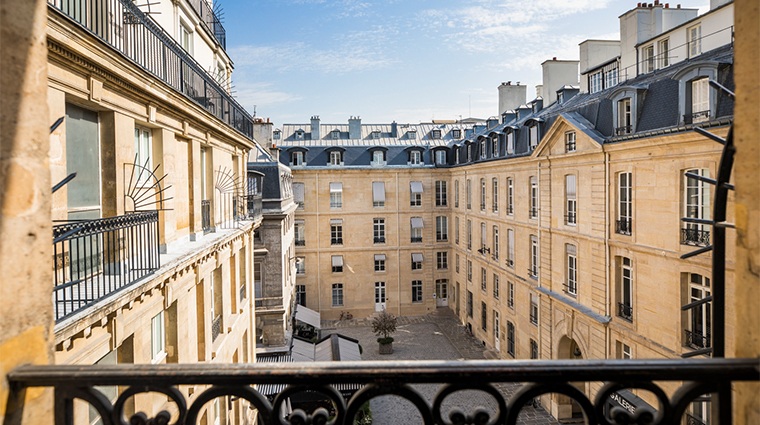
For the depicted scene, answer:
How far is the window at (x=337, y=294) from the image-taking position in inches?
1298

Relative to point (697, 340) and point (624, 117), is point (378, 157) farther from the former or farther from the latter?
point (697, 340)

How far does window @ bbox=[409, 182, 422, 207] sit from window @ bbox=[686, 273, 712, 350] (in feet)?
72.0

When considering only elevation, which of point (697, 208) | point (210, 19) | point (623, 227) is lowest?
point (623, 227)

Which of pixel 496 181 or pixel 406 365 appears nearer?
pixel 406 365

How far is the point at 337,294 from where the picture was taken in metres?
33.1

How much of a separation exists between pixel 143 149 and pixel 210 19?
839 centimetres

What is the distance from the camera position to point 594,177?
1653 centimetres

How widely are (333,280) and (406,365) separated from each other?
31.5m

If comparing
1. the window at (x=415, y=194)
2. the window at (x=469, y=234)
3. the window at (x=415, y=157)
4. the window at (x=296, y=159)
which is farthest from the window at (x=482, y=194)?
the window at (x=296, y=159)

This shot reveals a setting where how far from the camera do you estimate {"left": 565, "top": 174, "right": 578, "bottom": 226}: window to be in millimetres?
18219

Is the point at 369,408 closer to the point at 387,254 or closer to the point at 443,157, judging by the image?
the point at 387,254

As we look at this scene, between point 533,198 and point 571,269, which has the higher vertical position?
point 533,198

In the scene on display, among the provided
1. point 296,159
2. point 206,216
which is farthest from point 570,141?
point 296,159

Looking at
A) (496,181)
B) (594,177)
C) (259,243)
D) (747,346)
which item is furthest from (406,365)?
(496,181)
